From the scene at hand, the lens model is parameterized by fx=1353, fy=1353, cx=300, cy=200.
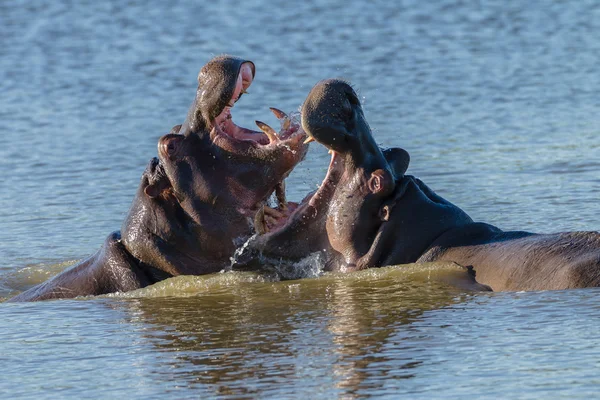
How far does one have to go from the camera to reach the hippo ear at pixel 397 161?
26.1 ft

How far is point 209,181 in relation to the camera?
8.27m

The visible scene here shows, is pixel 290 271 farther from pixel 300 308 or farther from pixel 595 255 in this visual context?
pixel 595 255

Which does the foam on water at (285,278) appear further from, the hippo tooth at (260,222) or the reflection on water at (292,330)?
the hippo tooth at (260,222)

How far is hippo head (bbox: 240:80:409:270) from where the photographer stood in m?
7.69

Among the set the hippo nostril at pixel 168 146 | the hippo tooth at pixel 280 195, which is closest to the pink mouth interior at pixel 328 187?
the hippo tooth at pixel 280 195

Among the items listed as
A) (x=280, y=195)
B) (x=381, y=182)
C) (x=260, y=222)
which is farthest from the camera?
(x=280, y=195)

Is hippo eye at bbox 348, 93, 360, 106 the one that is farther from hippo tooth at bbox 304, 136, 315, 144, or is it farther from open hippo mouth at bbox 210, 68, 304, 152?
open hippo mouth at bbox 210, 68, 304, 152

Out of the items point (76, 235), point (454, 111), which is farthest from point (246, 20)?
point (76, 235)

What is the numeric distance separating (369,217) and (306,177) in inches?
166

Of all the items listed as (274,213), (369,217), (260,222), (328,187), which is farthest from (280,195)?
(369,217)

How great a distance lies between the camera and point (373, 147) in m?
7.89

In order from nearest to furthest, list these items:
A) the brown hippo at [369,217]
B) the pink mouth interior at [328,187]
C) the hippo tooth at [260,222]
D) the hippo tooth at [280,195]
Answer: the brown hippo at [369,217]
the pink mouth interior at [328,187]
the hippo tooth at [260,222]
the hippo tooth at [280,195]

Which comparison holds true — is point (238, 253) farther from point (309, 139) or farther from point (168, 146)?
point (309, 139)

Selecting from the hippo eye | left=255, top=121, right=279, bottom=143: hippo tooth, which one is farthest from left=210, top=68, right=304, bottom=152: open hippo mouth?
the hippo eye
